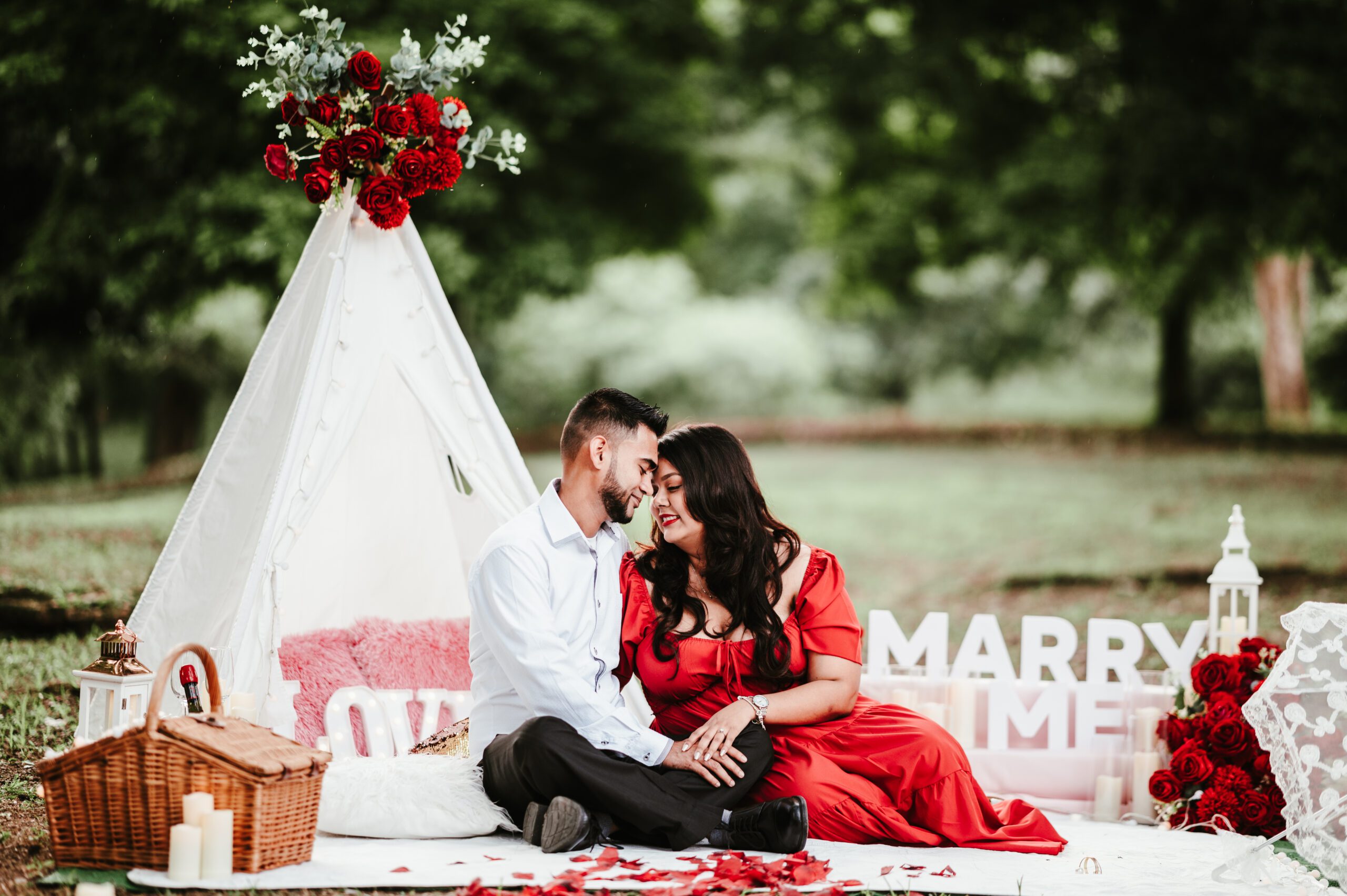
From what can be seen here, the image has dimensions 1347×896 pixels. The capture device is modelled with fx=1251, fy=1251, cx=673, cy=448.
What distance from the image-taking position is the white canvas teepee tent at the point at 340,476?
4.02 metres

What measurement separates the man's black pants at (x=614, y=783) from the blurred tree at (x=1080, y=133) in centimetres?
915

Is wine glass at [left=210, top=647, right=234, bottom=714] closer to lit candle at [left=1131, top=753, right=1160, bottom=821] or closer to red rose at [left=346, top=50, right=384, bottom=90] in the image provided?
red rose at [left=346, top=50, right=384, bottom=90]

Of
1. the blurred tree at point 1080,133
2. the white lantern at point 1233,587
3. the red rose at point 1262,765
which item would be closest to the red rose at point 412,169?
the white lantern at point 1233,587

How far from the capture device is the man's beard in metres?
3.75

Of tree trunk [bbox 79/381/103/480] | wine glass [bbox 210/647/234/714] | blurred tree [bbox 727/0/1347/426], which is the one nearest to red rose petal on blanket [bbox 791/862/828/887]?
wine glass [bbox 210/647/234/714]

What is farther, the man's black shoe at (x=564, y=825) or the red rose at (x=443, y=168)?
the red rose at (x=443, y=168)

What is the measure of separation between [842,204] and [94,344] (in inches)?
326

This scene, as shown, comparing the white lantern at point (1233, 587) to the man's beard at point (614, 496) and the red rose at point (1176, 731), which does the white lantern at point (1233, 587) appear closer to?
the red rose at point (1176, 731)

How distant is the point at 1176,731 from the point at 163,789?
3.35m

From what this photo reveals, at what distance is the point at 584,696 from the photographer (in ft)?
11.5

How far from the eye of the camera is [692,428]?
152 inches

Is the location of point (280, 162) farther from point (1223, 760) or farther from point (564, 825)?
point (1223, 760)

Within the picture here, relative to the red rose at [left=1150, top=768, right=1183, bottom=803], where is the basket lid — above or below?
above

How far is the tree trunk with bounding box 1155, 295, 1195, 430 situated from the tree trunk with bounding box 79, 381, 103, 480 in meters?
9.97
